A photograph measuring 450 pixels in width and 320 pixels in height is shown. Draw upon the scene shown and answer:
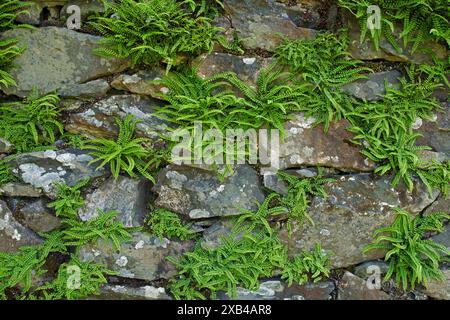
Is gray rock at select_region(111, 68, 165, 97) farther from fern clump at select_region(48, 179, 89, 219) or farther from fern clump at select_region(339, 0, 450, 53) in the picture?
fern clump at select_region(339, 0, 450, 53)

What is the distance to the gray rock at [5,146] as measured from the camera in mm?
6117

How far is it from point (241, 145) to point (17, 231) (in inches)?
133

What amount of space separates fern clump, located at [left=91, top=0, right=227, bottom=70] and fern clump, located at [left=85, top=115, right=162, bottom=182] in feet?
3.05

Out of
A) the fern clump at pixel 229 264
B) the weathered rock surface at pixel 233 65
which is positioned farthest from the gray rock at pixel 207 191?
the weathered rock surface at pixel 233 65

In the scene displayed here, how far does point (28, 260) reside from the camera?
594 cm

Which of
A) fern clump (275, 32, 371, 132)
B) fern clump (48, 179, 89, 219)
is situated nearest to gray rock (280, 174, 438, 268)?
fern clump (275, 32, 371, 132)

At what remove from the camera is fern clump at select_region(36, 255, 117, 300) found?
597 centimetres

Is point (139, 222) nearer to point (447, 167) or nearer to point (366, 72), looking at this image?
point (366, 72)

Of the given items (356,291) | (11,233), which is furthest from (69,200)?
(356,291)

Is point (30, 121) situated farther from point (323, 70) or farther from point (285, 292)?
point (285, 292)

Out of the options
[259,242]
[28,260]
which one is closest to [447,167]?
[259,242]

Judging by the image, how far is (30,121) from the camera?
6051 millimetres

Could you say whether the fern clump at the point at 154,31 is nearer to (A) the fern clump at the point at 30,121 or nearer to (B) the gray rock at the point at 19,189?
(A) the fern clump at the point at 30,121

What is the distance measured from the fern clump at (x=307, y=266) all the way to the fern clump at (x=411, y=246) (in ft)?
2.13
